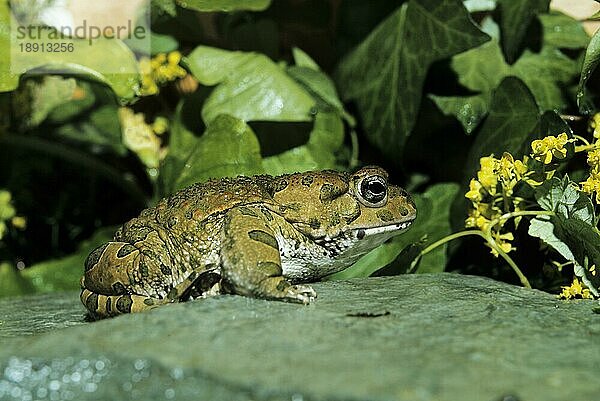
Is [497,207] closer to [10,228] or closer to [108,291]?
[108,291]

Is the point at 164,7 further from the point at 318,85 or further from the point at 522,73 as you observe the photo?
the point at 522,73

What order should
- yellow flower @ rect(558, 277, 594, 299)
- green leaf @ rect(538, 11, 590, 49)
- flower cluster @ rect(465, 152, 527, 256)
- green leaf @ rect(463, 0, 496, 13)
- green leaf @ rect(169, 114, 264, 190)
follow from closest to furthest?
yellow flower @ rect(558, 277, 594, 299), flower cluster @ rect(465, 152, 527, 256), green leaf @ rect(169, 114, 264, 190), green leaf @ rect(538, 11, 590, 49), green leaf @ rect(463, 0, 496, 13)

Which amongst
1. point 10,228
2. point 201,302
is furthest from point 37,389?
point 10,228

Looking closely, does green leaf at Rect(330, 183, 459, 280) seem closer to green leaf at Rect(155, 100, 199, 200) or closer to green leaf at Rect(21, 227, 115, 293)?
green leaf at Rect(155, 100, 199, 200)

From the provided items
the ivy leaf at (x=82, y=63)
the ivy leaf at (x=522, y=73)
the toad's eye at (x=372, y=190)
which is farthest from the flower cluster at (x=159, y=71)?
the toad's eye at (x=372, y=190)

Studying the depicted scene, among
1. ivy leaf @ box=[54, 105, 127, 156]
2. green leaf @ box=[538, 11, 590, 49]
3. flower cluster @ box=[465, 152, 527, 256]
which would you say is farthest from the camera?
ivy leaf @ box=[54, 105, 127, 156]

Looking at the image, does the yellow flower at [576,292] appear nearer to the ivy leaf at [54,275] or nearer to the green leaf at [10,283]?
the ivy leaf at [54,275]

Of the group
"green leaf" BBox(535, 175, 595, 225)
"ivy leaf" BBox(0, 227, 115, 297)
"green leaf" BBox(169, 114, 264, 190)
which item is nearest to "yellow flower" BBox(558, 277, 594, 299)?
"green leaf" BBox(535, 175, 595, 225)
